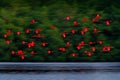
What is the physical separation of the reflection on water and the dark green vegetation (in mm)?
454

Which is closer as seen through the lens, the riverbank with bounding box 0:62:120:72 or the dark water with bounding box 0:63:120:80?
the dark water with bounding box 0:63:120:80

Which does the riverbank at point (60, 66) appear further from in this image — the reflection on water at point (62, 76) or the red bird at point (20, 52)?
the red bird at point (20, 52)

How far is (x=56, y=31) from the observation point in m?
7.74

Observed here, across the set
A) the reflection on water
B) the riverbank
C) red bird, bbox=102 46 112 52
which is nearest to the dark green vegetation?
red bird, bbox=102 46 112 52

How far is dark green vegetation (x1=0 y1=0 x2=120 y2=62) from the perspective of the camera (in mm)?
7676

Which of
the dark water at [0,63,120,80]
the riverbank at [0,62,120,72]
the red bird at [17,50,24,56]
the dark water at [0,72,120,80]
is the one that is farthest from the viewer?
the red bird at [17,50,24,56]

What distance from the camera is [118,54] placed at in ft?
25.2

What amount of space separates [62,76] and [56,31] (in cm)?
106

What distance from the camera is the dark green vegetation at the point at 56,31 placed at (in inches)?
302

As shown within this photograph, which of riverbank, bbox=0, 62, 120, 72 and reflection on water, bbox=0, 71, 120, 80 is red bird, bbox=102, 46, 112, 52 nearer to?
riverbank, bbox=0, 62, 120, 72

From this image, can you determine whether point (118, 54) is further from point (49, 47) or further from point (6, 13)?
point (6, 13)

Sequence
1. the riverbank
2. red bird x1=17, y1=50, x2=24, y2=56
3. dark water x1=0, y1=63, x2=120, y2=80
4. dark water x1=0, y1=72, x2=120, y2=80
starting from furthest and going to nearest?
red bird x1=17, y1=50, x2=24, y2=56 → the riverbank → dark water x1=0, y1=63, x2=120, y2=80 → dark water x1=0, y1=72, x2=120, y2=80

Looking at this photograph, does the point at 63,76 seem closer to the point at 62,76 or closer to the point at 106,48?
the point at 62,76

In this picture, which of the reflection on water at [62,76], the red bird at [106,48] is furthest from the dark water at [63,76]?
the red bird at [106,48]
